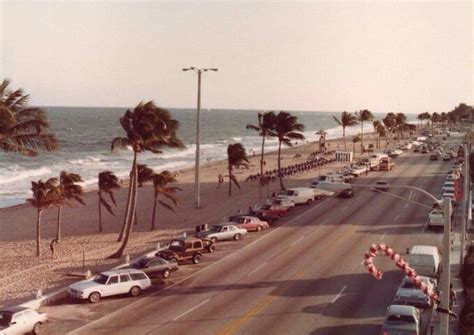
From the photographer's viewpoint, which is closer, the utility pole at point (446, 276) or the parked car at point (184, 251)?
the utility pole at point (446, 276)

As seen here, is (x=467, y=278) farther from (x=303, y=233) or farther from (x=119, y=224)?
(x=119, y=224)

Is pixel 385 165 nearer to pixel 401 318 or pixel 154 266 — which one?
pixel 154 266

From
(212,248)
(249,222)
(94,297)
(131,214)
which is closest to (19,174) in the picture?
(249,222)

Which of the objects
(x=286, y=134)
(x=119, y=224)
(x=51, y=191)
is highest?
(x=286, y=134)

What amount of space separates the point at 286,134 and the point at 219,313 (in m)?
42.1

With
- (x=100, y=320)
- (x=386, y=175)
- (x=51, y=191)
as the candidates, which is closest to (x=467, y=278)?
(x=100, y=320)

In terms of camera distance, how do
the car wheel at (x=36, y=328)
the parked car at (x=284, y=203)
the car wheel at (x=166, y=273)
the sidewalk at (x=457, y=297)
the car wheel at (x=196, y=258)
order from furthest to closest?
the parked car at (x=284, y=203) < the car wheel at (x=196, y=258) < the car wheel at (x=166, y=273) < the sidewalk at (x=457, y=297) < the car wheel at (x=36, y=328)

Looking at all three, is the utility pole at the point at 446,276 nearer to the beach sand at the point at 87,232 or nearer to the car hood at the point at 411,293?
the car hood at the point at 411,293

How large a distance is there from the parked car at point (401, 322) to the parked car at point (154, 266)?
518 inches

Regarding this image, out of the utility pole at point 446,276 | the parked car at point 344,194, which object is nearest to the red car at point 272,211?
the parked car at point 344,194

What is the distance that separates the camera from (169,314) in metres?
24.5

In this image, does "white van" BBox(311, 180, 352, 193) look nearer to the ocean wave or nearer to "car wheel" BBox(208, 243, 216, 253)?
"car wheel" BBox(208, 243, 216, 253)

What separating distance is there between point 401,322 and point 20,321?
1415 centimetres

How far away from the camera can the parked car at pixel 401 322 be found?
69.1ft
